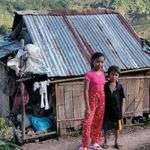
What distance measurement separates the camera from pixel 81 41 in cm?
1403

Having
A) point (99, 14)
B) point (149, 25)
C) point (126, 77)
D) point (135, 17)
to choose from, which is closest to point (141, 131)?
point (126, 77)

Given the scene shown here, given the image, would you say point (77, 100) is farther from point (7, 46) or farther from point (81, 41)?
point (7, 46)

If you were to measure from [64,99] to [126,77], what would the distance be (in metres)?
2.12

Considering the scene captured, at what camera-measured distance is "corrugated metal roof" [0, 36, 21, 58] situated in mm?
13867

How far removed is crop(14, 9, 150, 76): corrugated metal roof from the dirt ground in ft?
6.45

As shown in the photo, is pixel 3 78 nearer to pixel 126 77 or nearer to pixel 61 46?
pixel 61 46

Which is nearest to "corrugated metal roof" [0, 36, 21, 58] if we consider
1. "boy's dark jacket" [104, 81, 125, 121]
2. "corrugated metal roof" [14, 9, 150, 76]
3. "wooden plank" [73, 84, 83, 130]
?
"corrugated metal roof" [14, 9, 150, 76]

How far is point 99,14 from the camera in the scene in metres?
15.4

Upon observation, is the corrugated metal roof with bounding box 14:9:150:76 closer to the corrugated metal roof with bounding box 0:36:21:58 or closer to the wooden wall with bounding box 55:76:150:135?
the wooden wall with bounding box 55:76:150:135

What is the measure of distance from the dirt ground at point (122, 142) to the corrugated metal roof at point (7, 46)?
10.5 feet

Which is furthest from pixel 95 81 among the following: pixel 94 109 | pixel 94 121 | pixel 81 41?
pixel 81 41

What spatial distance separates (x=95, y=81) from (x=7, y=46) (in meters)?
6.40

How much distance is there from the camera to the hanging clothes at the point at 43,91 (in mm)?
12336

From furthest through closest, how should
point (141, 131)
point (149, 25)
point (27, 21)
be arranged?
point (149, 25), point (27, 21), point (141, 131)
